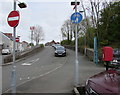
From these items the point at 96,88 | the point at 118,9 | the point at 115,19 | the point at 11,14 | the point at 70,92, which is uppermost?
the point at 118,9

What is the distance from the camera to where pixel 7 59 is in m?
17.8

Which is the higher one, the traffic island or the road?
the traffic island

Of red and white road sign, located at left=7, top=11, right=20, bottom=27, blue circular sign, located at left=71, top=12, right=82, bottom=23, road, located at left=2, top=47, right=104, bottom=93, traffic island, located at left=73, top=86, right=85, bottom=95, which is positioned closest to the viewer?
red and white road sign, located at left=7, top=11, right=20, bottom=27

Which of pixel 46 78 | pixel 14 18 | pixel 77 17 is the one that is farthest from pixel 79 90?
pixel 14 18

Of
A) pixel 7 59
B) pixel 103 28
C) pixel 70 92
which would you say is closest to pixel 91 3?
pixel 103 28

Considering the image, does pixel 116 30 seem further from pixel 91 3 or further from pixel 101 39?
pixel 91 3

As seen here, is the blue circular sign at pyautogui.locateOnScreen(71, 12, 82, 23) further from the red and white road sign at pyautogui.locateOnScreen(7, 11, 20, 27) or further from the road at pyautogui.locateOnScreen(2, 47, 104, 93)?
the road at pyautogui.locateOnScreen(2, 47, 104, 93)

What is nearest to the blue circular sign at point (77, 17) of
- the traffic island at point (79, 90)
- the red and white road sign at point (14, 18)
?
the red and white road sign at point (14, 18)

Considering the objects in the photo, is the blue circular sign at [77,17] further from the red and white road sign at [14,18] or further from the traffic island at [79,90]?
the traffic island at [79,90]

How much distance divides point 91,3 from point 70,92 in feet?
66.1

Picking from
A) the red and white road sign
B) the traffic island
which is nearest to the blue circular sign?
the red and white road sign

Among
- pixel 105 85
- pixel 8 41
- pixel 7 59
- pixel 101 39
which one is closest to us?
pixel 105 85

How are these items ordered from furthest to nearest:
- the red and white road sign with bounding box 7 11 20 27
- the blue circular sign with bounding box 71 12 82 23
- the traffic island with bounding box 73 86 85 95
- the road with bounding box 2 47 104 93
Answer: the blue circular sign with bounding box 71 12 82 23
the road with bounding box 2 47 104 93
the traffic island with bounding box 73 86 85 95
the red and white road sign with bounding box 7 11 20 27

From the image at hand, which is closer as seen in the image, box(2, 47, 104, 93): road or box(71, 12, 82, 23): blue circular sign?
box(2, 47, 104, 93): road
